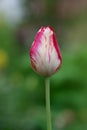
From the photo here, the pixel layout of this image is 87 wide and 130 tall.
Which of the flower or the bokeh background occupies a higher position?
the bokeh background

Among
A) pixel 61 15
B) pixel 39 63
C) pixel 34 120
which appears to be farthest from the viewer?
pixel 61 15

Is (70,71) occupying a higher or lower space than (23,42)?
lower

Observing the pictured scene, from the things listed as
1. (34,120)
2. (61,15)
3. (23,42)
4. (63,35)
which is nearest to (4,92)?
(34,120)

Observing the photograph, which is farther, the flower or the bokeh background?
the bokeh background

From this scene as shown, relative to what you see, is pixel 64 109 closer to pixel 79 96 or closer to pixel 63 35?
pixel 79 96

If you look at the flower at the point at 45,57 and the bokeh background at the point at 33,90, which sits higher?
the bokeh background at the point at 33,90

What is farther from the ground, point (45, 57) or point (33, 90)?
point (33, 90)

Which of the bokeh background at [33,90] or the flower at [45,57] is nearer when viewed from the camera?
the flower at [45,57]

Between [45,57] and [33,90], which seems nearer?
[45,57]
